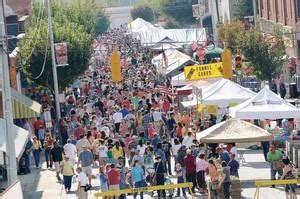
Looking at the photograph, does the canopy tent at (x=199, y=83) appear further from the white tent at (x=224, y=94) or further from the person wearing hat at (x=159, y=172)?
the person wearing hat at (x=159, y=172)

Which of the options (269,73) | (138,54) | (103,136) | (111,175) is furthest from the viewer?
(138,54)

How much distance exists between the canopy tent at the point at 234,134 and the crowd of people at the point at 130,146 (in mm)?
299

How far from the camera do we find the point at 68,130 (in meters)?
37.4

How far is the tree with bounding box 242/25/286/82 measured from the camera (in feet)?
171

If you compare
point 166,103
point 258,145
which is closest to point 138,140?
point 258,145

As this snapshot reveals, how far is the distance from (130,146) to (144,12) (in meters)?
136

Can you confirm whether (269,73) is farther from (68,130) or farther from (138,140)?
(138,140)

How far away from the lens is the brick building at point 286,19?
200 ft

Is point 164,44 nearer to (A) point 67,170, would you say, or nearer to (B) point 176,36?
(B) point 176,36

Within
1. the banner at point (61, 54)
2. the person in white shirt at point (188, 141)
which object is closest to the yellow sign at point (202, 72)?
the banner at point (61, 54)

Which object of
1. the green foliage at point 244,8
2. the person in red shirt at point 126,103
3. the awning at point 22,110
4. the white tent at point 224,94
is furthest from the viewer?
the green foliage at point 244,8

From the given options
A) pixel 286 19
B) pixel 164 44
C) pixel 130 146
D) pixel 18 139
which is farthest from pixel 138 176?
pixel 164 44

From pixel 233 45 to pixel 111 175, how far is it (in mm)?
39666

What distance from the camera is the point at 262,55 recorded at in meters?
52.2
